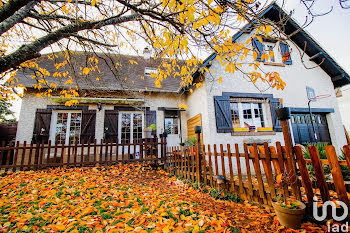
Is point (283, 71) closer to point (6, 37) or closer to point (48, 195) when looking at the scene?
point (48, 195)

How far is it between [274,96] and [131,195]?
276 inches

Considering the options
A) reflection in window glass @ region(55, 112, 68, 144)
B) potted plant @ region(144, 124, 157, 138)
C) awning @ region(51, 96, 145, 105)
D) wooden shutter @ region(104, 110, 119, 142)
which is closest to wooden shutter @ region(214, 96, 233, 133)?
potted plant @ region(144, 124, 157, 138)

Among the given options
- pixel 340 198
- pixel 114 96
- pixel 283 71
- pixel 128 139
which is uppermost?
pixel 283 71

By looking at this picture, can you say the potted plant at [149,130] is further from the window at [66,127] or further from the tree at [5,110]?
the tree at [5,110]

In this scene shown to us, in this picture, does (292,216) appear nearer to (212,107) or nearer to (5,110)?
(212,107)

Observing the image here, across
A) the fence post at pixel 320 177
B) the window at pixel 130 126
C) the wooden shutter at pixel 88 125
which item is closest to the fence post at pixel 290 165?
the fence post at pixel 320 177

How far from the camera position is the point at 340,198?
6.13ft

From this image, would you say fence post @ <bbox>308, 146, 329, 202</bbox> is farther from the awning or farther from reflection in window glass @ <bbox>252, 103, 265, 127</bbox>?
the awning

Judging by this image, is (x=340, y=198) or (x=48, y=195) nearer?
(x=340, y=198)

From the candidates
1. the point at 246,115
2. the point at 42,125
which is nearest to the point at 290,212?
the point at 246,115

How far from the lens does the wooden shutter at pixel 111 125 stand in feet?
24.8

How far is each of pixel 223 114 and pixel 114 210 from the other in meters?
4.93

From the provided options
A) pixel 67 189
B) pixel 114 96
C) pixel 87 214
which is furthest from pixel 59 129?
pixel 87 214

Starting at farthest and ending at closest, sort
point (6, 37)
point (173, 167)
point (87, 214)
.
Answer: point (173, 167), point (6, 37), point (87, 214)
